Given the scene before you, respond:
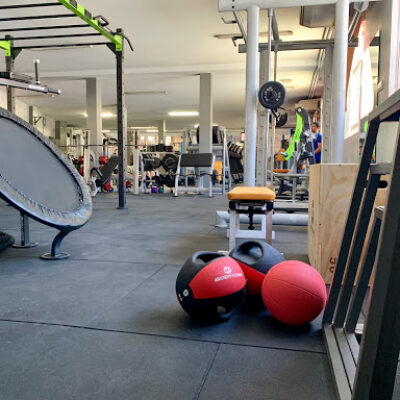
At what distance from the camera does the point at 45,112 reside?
49.6ft

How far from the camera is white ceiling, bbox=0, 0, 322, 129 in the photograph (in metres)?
5.84

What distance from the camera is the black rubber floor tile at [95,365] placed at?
93cm

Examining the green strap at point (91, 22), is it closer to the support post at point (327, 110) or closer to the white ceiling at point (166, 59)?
the white ceiling at point (166, 59)

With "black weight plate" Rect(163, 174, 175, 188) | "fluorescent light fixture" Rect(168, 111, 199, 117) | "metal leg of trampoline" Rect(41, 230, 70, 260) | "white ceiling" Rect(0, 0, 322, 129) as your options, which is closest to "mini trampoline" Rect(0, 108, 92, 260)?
"metal leg of trampoline" Rect(41, 230, 70, 260)

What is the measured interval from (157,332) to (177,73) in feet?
28.9

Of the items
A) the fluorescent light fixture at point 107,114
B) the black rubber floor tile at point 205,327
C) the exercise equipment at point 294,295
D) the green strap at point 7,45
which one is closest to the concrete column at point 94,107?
the green strap at point 7,45

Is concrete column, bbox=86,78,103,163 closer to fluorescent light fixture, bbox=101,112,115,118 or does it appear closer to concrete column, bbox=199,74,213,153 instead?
concrete column, bbox=199,74,213,153

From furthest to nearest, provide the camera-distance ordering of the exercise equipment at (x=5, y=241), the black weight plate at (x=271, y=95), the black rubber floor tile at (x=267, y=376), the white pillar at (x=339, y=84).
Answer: the black weight plate at (x=271, y=95) → the white pillar at (x=339, y=84) → the exercise equipment at (x=5, y=241) → the black rubber floor tile at (x=267, y=376)

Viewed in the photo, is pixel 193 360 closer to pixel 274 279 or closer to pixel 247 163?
pixel 274 279

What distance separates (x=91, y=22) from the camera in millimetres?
3947

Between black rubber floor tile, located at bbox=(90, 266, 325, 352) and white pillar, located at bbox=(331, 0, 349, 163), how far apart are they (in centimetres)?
198

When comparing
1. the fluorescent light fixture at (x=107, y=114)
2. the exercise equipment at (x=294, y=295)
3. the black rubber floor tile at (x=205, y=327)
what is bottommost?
the black rubber floor tile at (x=205, y=327)

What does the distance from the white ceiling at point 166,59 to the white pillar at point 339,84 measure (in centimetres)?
282

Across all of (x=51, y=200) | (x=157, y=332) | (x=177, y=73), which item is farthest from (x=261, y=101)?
(x=177, y=73)
